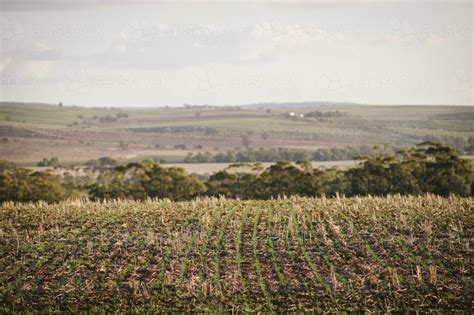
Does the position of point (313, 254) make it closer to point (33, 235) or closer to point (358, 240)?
point (358, 240)

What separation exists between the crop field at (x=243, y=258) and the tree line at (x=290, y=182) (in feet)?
98.3

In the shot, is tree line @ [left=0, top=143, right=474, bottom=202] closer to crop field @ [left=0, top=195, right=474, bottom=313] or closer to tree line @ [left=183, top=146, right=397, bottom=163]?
crop field @ [left=0, top=195, right=474, bottom=313]

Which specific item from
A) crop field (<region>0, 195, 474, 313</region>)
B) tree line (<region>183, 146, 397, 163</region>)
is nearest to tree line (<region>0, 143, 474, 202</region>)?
crop field (<region>0, 195, 474, 313</region>)

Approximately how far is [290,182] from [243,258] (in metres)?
46.5

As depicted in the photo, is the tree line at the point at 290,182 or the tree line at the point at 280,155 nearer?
the tree line at the point at 290,182

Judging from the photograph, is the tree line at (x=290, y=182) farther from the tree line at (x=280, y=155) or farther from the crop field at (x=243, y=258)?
the tree line at (x=280, y=155)

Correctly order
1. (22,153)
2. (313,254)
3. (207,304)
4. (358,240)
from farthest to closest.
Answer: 1. (22,153)
2. (358,240)
3. (313,254)
4. (207,304)

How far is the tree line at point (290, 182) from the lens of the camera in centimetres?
6973

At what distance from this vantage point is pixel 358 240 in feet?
103

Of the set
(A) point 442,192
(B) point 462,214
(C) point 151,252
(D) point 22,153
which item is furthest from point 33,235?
(D) point 22,153

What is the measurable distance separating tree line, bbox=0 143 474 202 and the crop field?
29976mm

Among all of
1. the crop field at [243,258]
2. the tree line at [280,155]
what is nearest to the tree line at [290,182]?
the crop field at [243,258]

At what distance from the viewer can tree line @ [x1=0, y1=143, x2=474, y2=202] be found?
6973 centimetres

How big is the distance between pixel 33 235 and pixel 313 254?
13.4m
